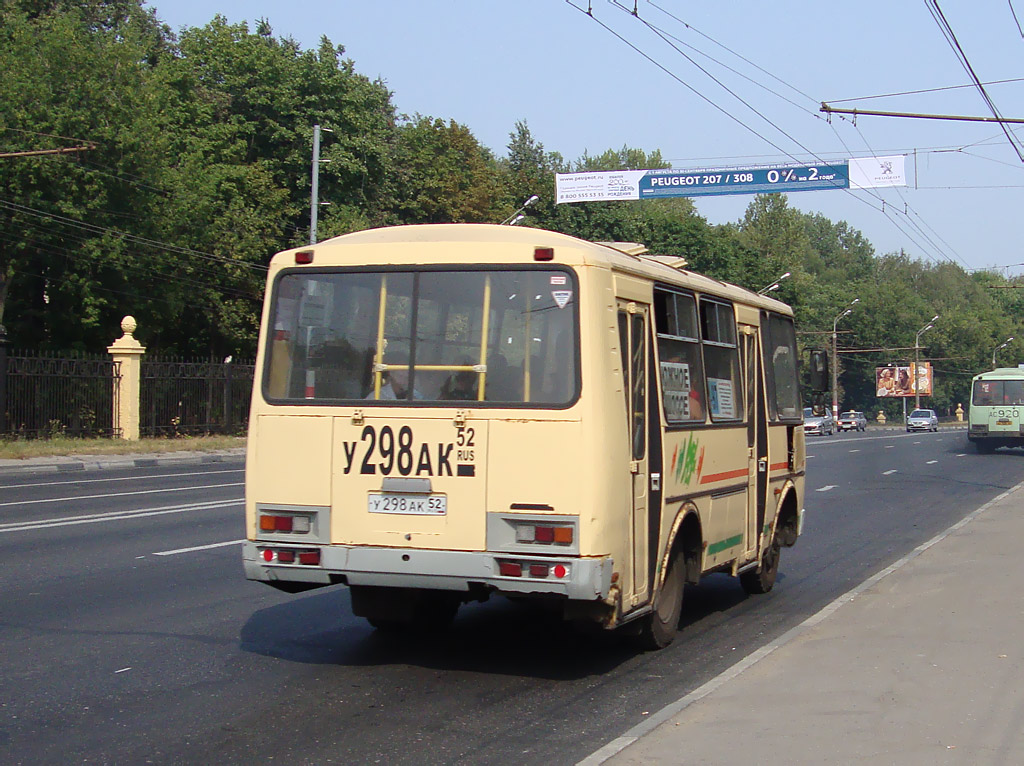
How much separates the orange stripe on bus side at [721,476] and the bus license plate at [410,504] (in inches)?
93.3

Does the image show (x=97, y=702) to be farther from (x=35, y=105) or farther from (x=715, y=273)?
(x=715, y=273)

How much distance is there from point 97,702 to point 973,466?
3119 cm

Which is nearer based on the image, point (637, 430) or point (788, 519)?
point (637, 430)

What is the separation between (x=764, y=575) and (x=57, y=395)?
23.3 metres

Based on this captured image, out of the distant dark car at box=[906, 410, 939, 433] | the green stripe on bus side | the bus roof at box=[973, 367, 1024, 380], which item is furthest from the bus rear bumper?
the distant dark car at box=[906, 410, 939, 433]

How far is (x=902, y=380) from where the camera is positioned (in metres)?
109

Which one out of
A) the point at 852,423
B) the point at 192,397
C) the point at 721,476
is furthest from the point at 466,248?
the point at 852,423

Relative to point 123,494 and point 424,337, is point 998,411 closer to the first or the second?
point 123,494

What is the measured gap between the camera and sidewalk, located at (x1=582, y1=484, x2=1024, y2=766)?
17.3ft

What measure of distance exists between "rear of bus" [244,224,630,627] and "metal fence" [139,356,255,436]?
25456mm

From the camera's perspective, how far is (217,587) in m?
10.1

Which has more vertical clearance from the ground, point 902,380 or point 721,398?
point 902,380

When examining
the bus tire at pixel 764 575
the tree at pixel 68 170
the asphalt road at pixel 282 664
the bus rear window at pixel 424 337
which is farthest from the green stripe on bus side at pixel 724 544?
the tree at pixel 68 170

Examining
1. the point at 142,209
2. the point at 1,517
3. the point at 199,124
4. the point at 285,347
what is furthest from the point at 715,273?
the point at 285,347
